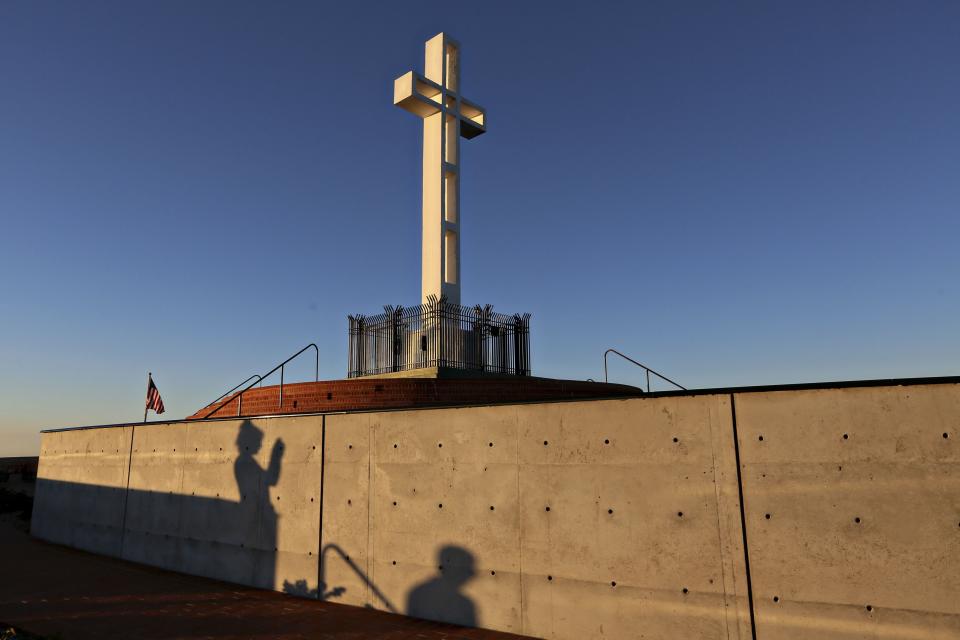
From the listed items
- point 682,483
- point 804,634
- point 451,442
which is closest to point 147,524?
point 451,442

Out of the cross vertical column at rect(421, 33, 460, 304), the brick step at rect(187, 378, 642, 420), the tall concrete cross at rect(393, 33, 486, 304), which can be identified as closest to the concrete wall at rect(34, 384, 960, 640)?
the brick step at rect(187, 378, 642, 420)

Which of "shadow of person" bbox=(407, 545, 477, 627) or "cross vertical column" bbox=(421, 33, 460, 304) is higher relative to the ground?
"cross vertical column" bbox=(421, 33, 460, 304)

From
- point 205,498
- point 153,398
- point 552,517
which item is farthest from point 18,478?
point 552,517

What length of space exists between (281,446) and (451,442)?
3.91 meters

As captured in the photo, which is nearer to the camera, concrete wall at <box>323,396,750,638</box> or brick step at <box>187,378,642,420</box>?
concrete wall at <box>323,396,750,638</box>

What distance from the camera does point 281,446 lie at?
11.8 metres

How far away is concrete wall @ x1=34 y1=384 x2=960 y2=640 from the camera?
632 centimetres

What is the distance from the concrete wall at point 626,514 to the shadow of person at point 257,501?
0.04 m

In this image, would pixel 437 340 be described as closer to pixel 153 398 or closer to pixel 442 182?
pixel 442 182

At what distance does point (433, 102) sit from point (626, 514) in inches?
632

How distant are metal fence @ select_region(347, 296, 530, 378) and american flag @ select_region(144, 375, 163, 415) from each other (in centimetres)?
619

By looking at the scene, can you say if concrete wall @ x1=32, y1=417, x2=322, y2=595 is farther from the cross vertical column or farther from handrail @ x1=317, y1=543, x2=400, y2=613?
the cross vertical column

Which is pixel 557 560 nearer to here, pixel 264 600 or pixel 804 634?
pixel 804 634

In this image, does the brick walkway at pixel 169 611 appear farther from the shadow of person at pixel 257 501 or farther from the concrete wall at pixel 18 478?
the concrete wall at pixel 18 478
